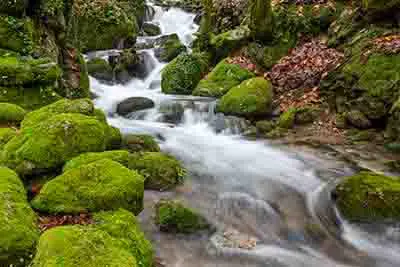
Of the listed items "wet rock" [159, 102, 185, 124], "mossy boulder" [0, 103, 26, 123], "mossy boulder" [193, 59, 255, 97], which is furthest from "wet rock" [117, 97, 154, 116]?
"mossy boulder" [0, 103, 26, 123]

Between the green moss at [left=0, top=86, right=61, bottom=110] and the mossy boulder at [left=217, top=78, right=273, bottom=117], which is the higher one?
the green moss at [left=0, top=86, right=61, bottom=110]

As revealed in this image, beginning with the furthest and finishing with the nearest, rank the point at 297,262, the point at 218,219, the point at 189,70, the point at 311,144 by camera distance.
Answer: the point at 189,70 → the point at 311,144 → the point at 218,219 → the point at 297,262

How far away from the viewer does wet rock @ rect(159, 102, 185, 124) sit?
12219mm

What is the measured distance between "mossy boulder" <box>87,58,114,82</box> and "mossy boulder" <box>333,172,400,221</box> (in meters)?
12.0

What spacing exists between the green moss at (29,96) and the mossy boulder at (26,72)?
114 millimetres

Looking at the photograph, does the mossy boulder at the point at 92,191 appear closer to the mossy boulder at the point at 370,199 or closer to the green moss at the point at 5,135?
the green moss at the point at 5,135

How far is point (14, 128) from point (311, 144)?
20.8 feet

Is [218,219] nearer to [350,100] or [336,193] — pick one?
[336,193]

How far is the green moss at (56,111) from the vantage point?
6.97 meters

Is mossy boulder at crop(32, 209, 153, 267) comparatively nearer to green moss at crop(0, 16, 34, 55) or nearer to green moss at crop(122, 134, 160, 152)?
green moss at crop(122, 134, 160, 152)

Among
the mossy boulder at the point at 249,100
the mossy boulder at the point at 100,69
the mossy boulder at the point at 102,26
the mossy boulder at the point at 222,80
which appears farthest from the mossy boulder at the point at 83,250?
the mossy boulder at the point at 102,26

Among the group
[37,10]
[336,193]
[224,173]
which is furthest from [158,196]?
[37,10]

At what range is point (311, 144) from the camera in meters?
9.59

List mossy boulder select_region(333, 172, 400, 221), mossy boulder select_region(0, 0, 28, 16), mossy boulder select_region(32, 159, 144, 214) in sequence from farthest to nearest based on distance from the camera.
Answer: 1. mossy boulder select_region(0, 0, 28, 16)
2. mossy boulder select_region(333, 172, 400, 221)
3. mossy boulder select_region(32, 159, 144, 214)
